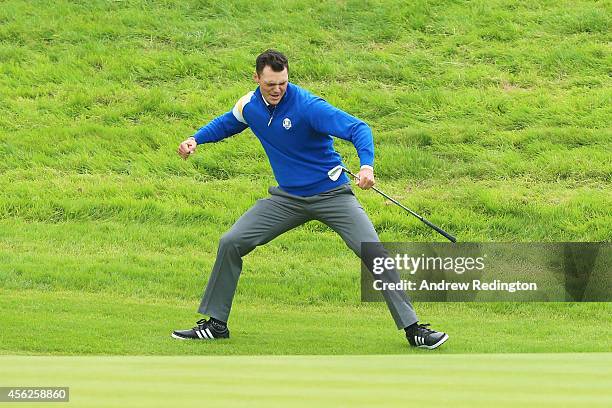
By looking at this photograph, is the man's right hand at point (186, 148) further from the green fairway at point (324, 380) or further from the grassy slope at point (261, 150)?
the green fairway at point (324, 380)

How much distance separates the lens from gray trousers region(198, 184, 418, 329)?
9.21 metres

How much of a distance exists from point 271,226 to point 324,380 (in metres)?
2.55

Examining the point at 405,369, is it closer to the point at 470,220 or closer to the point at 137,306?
the point at 137,306

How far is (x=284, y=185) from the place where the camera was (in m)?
9.42

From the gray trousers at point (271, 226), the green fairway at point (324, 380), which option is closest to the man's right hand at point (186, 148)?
the gray trousers at point (271, 226)

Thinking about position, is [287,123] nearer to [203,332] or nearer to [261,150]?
[203,332]

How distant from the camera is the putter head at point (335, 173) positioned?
9.27 meters

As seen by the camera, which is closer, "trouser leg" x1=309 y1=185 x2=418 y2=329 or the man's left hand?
the man's left hand

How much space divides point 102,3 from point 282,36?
11.3ft

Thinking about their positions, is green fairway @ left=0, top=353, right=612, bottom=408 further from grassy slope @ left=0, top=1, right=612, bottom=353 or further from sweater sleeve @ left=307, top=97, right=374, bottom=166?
sweater sleeve @ left=307, top=97, right=374, bottom=166

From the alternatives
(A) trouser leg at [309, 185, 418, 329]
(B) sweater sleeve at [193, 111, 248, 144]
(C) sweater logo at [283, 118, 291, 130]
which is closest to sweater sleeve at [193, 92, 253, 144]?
(B) sweater sleeve at [193, 111, 248, 144]

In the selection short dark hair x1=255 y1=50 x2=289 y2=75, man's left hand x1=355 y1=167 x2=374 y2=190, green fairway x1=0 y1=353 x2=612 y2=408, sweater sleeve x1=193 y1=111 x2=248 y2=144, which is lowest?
green fairway x1=0 y1=353 x2=612 y2=408

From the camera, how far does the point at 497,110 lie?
16.7 metres

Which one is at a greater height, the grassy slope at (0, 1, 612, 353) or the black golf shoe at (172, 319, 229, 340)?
the grassy slope at (0, 1, 612, 353)
